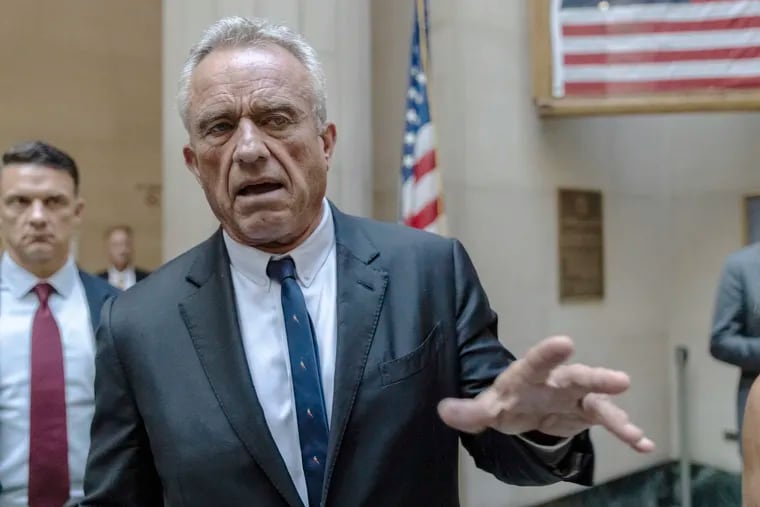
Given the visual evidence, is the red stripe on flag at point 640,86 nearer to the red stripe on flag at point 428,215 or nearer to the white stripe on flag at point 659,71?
the white stripe on flag at point 659,71

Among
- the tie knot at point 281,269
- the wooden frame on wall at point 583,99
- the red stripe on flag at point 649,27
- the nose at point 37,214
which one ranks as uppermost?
the red stripe on flag at point 649,27

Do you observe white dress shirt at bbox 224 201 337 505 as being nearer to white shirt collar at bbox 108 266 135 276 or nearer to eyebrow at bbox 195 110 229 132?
eyebrow at bbox 195 110 229 132

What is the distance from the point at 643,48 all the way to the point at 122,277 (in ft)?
16.6

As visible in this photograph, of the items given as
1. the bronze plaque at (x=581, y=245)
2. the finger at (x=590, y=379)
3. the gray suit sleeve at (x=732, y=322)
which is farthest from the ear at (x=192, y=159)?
the bronze plaque at (x=581, y=245)

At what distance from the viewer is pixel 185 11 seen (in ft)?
14.3

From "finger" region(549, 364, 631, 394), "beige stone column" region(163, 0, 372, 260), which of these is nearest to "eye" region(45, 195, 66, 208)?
"beige stone column" region(163, 0, 372, 260)

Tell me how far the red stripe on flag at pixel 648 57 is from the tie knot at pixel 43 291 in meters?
3.63

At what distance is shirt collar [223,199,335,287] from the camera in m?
1.77

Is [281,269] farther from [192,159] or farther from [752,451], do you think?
[752,451]

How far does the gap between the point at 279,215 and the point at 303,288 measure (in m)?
0.21

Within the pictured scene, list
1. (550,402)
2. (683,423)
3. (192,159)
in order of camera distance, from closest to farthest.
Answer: (550,402) → (192,159) → (683,423)

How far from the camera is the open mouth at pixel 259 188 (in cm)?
167

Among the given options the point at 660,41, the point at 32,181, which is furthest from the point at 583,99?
the point at 32,181

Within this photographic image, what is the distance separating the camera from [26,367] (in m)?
2.58
